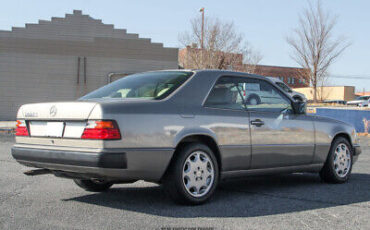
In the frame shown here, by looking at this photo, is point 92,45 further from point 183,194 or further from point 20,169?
point 183,194

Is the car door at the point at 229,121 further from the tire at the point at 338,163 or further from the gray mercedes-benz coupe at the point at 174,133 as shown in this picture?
the tire at the point at 338,163

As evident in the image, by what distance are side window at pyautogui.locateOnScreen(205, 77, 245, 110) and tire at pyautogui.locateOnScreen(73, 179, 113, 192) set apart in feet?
5.47

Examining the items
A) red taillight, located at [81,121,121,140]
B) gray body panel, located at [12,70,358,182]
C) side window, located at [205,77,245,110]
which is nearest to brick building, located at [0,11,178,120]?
gray body panel, located at [12,70,358,182]

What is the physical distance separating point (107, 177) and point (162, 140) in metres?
0.65

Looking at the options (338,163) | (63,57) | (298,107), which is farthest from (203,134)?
(63,57)

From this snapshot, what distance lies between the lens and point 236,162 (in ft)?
18.2

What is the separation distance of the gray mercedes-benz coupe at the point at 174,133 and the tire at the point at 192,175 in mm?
11

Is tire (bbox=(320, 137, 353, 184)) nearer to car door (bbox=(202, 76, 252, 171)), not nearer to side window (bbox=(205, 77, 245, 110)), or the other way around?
car door (bbox=(202, 76, 252, 171))

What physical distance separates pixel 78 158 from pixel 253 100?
2.37m

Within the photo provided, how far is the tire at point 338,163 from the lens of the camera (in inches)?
270

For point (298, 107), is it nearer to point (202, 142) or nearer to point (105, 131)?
point (202, 142)

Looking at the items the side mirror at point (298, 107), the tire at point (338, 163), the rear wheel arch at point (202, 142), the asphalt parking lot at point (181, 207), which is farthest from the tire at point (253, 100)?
the tire at point (338, 163)

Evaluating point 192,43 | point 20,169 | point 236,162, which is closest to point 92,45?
point 192,43

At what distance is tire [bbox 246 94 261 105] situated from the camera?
5.86 metres
